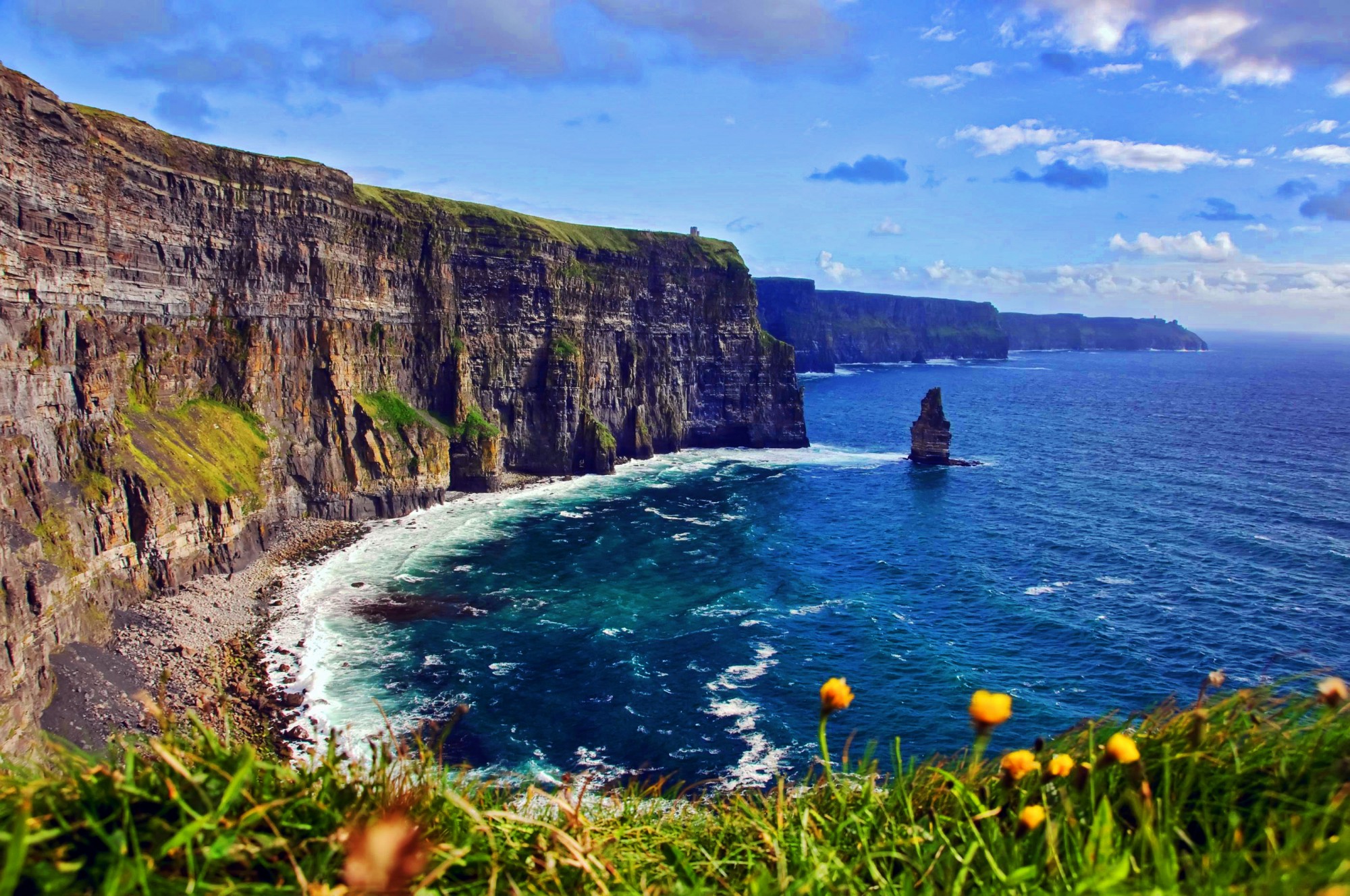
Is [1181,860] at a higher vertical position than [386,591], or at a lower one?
higher

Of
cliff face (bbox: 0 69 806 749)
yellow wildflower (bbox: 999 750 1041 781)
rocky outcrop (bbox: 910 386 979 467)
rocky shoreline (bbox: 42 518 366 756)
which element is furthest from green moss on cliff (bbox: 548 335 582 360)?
yellow wildflower (bbox: 999 750 1041 781)

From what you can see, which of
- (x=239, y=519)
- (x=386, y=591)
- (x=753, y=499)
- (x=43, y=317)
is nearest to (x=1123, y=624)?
(x=753, y=499)

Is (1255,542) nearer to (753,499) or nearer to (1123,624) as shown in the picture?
(1123,624)

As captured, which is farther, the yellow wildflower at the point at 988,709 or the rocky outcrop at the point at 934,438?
the rocky outcrop at the point at 934,438

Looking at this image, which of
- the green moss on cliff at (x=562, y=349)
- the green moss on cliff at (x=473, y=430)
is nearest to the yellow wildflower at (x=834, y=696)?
the green moss on cliff at (x=473, y=430)

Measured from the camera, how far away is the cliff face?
43781mm

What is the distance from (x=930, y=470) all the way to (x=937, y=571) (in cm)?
4074

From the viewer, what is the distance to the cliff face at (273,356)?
43.8m

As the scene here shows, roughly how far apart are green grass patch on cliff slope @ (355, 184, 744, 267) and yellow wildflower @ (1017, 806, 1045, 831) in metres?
84.0

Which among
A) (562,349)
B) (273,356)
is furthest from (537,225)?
(273,356)

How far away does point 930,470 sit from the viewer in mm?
100625

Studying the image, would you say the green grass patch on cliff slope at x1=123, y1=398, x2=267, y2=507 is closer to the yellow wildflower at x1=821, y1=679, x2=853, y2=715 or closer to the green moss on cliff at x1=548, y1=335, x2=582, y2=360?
the green moss on cliff at x1=548, y1=335, x2=582, y2=360

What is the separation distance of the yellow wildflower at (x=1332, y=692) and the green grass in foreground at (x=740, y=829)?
407mm

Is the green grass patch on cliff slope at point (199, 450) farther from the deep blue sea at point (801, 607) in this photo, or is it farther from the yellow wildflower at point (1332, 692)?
the yellow wildflower at point (1332, 692)
